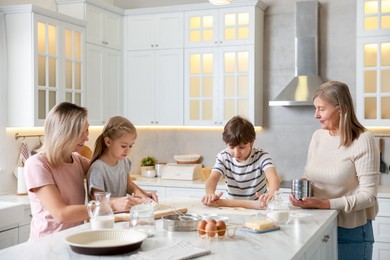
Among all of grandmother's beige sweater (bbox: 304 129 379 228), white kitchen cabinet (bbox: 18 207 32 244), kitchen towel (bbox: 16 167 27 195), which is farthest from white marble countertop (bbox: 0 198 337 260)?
kitchen towel (bbox: 16 167 27 195)

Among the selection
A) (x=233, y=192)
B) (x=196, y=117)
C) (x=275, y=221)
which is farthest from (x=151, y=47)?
(x=275, y=221)

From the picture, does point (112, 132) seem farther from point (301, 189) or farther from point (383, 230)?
point (383, 230)

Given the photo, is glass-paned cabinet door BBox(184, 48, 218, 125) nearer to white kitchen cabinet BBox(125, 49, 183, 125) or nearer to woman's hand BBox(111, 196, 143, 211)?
white kitchen cabinet BBox(125, 49, 183, 125)

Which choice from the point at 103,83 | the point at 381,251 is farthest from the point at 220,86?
the point at 381,251

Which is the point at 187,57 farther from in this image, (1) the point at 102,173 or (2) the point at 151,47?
(1) the point at 102,173

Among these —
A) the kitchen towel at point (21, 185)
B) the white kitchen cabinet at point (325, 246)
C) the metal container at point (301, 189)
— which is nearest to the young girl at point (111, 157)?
the metal container at point (301, 189)

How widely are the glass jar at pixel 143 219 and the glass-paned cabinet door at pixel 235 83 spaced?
312cm

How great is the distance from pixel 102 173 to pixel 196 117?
8.93 feet

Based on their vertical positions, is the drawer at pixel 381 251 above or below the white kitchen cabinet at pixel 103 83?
below

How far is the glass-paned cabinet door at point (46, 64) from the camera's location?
466cm

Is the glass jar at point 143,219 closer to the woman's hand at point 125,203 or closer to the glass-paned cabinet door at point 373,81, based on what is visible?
the woman's hand at point 125,203

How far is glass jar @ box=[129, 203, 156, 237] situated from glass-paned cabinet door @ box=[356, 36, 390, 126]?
10.2 ft

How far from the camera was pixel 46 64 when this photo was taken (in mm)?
4750

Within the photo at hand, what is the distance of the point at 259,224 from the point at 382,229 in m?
2.60
